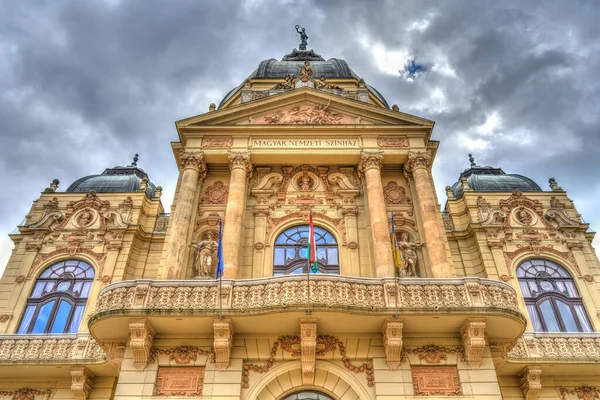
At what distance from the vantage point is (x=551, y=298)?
19.3 m

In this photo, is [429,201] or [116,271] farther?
[116,271]

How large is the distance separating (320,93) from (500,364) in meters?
13.8

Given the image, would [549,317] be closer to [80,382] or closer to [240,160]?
[240,160]

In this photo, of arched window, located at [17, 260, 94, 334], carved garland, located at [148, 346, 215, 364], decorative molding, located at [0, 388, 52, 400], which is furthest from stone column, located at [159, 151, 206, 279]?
decorative molding, located at [0, 388, 52, 400]

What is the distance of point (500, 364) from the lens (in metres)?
14.6

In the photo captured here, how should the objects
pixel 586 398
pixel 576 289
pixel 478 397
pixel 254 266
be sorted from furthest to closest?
pixel 576 289 → pixel 254 266 → pixel 586 398 → pixel 478 397

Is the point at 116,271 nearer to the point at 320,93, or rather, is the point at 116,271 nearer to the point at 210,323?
the point at 210,323

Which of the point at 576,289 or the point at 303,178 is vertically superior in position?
the point at 303,178

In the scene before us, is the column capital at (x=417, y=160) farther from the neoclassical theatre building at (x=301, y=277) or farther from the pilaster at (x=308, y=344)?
the pilaster at (x=308, y=344)

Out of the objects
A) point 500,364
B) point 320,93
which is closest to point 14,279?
point 320,93

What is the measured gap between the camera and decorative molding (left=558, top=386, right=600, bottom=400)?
54.0 ft

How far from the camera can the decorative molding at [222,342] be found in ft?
44.1

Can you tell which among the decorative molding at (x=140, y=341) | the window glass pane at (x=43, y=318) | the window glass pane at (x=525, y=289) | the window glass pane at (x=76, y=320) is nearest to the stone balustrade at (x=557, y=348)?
the window glass pane at (x=525, y=289)

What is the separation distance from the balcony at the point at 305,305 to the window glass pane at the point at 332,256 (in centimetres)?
408
